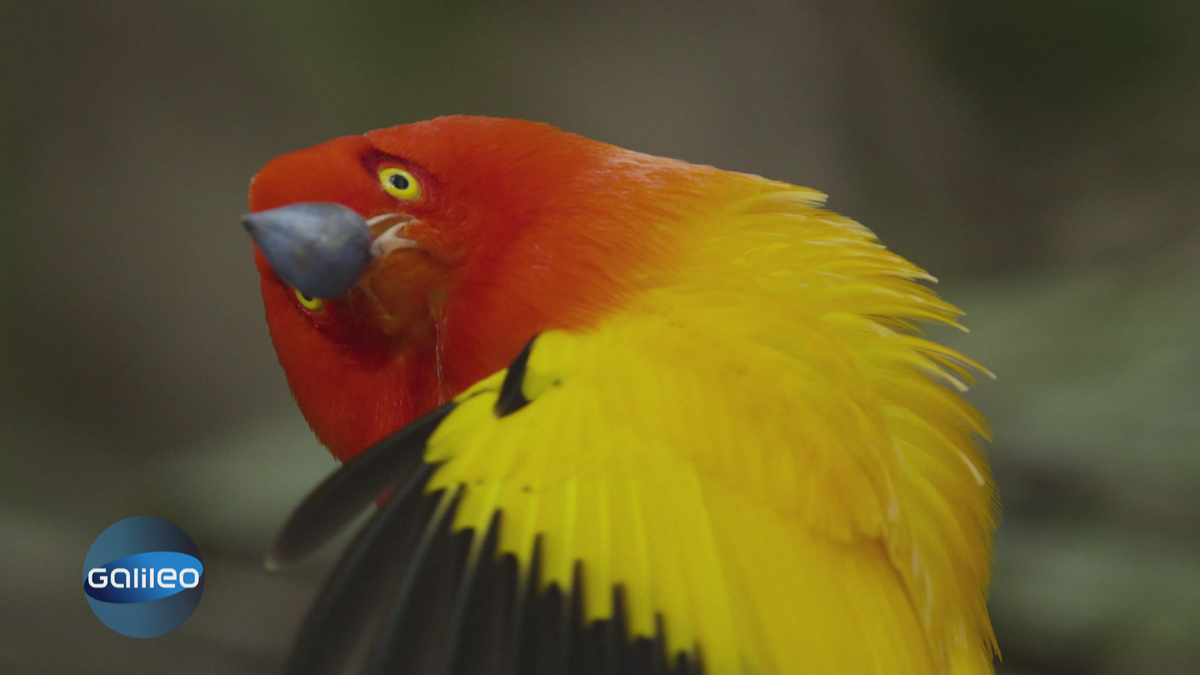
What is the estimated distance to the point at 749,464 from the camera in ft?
2.81

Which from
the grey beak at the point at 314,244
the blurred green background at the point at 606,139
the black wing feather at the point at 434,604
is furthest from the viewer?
the blurred green background at the point at 606,139

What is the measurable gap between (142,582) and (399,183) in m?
0.99

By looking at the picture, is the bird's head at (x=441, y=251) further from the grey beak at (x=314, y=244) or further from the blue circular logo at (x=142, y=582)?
the blue circular logo at (x=142, y=582)

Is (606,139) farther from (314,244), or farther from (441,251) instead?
(314,244)

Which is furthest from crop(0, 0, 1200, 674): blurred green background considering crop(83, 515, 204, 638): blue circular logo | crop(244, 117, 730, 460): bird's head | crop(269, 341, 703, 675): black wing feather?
crop(269, 341, 703, 675): black wing feather

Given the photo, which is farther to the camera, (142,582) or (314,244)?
(142,582)

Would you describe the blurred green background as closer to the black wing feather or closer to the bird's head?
the bird's head

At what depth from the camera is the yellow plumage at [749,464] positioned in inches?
31.7

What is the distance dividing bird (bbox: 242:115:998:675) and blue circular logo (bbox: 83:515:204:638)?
2.37ft

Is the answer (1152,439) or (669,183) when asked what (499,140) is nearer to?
(669,183)

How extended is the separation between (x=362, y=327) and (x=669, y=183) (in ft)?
1.31

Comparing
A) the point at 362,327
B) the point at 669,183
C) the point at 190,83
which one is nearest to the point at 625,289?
the point at 669,183

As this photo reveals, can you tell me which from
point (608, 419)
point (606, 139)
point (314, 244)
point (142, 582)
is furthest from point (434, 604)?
point (606, 139)

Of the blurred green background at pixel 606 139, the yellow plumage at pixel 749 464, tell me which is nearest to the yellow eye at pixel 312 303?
the yellow plumage at pixel 749 464
